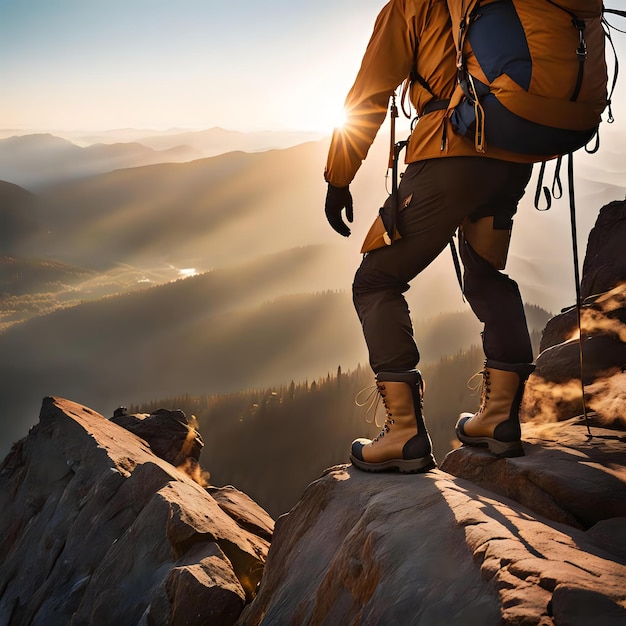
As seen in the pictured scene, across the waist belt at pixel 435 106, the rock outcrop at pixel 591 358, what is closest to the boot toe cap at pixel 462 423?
the rock outcrop at pixel 591 358

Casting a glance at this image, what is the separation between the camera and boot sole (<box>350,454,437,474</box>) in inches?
135

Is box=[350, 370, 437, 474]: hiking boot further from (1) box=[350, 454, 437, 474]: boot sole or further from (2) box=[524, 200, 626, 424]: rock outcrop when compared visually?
Result: (2) box=[524, 200, 626, 424]: rock outcrop

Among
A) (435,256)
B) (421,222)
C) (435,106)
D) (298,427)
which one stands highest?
(435,106)

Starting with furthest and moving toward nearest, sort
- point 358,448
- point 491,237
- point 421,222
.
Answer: point 358,448 → point 491,237 → point 421,222

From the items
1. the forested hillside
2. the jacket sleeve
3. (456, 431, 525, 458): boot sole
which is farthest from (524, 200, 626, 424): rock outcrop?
the forested hillside

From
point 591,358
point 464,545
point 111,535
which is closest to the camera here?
point 464,545

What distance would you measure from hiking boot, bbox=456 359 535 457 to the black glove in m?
1.27

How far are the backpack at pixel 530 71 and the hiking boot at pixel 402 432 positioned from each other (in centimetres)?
134

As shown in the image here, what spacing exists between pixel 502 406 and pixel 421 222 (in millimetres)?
1370

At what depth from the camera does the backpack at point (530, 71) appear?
2.77 m

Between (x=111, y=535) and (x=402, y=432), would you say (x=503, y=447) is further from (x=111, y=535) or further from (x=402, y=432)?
(x=111, y=535)

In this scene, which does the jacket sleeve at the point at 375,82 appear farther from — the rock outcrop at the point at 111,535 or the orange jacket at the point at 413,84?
the rock outcrop at the point at 111,535

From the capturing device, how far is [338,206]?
12.3 ft

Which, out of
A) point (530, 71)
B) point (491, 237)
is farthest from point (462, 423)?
point (530, 71)
